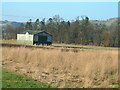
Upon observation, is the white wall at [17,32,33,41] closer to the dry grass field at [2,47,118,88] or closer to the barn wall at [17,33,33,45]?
the barn wall at [17,33,33,45]

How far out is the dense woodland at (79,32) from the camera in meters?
61.6

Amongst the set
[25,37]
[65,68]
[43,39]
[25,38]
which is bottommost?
[65,68]

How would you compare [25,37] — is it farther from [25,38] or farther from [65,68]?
[65,68]

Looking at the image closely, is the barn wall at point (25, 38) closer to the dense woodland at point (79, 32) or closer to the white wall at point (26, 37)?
the white wall at point (26, 37)

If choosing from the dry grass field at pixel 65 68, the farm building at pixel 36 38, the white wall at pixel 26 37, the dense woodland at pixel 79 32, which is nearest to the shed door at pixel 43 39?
the farm building at pixel 36 38

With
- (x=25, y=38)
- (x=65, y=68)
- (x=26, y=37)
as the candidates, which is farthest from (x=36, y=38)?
(x=65, y=68)

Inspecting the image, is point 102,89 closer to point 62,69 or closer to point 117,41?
point 62,69

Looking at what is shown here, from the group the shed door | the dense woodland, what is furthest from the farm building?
the dense woodland

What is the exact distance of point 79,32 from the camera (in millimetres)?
68000

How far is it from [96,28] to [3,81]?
201ft

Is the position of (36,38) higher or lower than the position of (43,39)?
higher

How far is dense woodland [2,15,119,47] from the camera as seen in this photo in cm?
6159

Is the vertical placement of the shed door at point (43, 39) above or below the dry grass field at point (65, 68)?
above

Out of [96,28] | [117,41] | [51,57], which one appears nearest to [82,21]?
[96,28]
